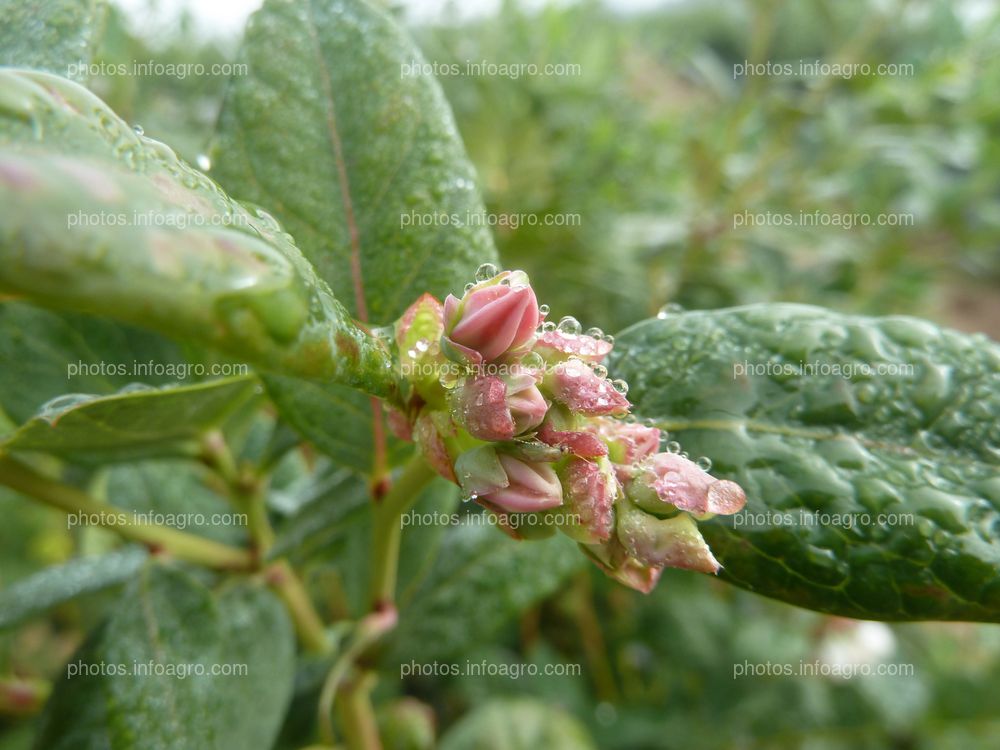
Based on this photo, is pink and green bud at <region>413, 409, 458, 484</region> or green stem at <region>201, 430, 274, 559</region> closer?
pink and green bud at <region>413, 409, 458, 484</region>

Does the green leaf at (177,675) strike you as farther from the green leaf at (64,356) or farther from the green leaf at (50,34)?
the green leaf at (50,34)

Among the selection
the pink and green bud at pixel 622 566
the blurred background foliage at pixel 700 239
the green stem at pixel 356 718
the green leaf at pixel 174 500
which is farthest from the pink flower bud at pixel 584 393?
the blurred background foliage at pixel 700 239

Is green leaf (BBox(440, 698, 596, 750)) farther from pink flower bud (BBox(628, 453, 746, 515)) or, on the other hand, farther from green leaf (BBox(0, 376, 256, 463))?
pink flower bud (BBox(628, 453, 746, 515))

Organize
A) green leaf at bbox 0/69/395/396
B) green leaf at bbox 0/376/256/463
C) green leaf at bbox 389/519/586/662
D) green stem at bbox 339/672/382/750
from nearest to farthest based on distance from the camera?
green leaf at bbox 0/69/395/396 < green leaf at bbox 0/376/256/463 < green stem at bbox 339/672/382/750 < green leaf at bbox 389/519/586/662

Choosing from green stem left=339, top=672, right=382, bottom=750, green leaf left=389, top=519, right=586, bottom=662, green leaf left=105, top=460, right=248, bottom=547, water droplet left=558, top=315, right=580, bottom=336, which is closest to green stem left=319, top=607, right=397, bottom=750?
green stem left=339, top=672, right=382, bottom=750

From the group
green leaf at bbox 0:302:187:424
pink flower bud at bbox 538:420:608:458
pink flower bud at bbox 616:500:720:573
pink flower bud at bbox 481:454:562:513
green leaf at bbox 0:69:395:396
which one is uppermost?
green leaf at bbox 0:69:395:396
